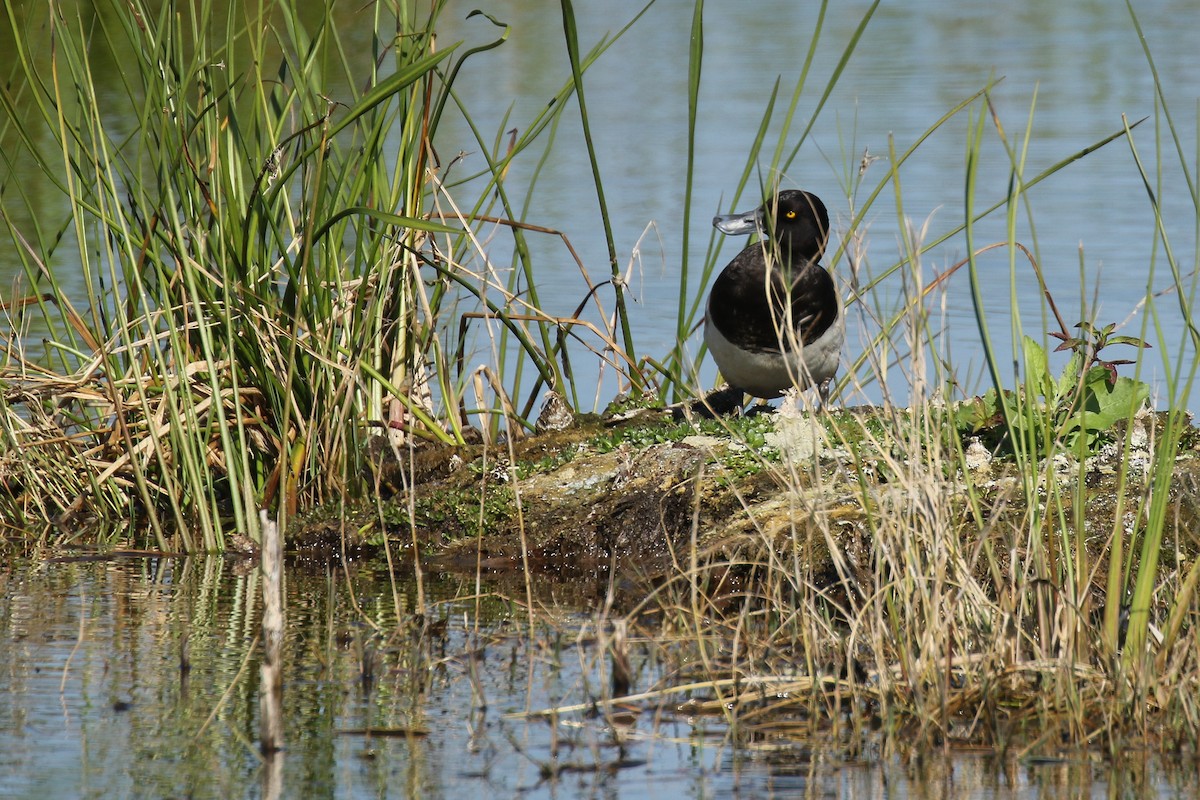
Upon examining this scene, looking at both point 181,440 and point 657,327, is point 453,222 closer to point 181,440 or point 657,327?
point 657,327

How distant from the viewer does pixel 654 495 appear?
5.14 metres

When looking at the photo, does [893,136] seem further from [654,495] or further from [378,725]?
[378,725]

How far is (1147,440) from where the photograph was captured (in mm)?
5094

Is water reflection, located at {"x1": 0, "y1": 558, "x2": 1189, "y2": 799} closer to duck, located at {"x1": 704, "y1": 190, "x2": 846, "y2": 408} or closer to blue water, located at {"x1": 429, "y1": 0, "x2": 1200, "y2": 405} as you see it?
duck, located at {"x1": 704, "y1": 190, "x2": 846, "y2": 408}

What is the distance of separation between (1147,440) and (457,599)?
2220 millimetres

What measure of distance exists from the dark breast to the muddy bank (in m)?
0.31

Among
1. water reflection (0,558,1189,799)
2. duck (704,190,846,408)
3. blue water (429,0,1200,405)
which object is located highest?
blue water (429,0,1200,405)

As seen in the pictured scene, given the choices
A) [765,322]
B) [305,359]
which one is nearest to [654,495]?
[765,322]

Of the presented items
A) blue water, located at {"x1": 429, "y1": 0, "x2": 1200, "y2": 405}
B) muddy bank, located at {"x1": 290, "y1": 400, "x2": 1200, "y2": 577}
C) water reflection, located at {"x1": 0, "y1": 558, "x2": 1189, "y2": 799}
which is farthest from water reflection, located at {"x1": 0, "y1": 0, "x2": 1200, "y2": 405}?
water reflection, located at {"x1": 0, "y1": 558, "x2": 1189, "y2": 799}

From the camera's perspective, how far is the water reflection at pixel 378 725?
3.19 metres

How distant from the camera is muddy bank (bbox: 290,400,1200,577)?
4.82 meters

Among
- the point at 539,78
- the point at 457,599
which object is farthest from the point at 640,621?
the point at 539,78

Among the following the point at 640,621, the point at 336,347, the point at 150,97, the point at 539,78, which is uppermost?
the point at 539,78

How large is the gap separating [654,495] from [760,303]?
34.9 inches
